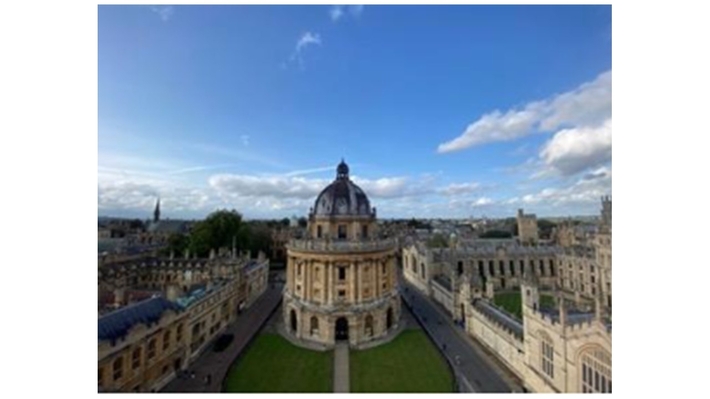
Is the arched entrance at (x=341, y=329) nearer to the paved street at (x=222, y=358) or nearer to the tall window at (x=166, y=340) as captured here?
the paved street at (x=222, y=358)

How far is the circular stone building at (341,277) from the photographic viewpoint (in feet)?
82.7

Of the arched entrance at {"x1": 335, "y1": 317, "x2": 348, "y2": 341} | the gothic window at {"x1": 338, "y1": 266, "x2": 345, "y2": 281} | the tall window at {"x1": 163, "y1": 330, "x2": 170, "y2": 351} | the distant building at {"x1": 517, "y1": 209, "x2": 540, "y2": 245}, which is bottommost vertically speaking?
the arched entrance at {"x1": 335, "y1": 317, "x2": 348, "y2": 341}

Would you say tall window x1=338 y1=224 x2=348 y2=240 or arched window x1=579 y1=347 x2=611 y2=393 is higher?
tall window x1=338 y1=224 x2=348 y2=240

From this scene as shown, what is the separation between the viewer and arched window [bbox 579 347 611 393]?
43.6 ft

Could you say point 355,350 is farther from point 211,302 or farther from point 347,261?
point 211,302

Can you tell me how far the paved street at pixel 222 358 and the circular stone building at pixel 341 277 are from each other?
3159 mm

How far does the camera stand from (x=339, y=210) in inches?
1060

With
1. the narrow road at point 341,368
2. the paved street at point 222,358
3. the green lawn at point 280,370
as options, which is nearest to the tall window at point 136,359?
the paved street at point 222,358

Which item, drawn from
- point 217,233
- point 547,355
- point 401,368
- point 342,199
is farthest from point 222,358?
point 217,233

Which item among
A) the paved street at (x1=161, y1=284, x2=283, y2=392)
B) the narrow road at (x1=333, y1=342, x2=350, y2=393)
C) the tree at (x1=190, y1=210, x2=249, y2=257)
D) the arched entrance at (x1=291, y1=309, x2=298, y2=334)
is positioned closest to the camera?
the narrow road at (x1=333, y1=342, x2=350, y2=393)

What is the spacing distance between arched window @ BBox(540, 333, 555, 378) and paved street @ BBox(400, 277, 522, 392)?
209cm

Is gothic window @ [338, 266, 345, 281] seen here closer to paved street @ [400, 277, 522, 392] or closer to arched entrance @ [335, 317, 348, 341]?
arched entrance @ [335, 317, 348, 341]

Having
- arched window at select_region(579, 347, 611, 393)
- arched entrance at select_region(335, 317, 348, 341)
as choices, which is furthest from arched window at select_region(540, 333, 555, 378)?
arched entrance at select_region(335, 317, 348, 341)

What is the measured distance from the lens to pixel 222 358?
22.3 m
